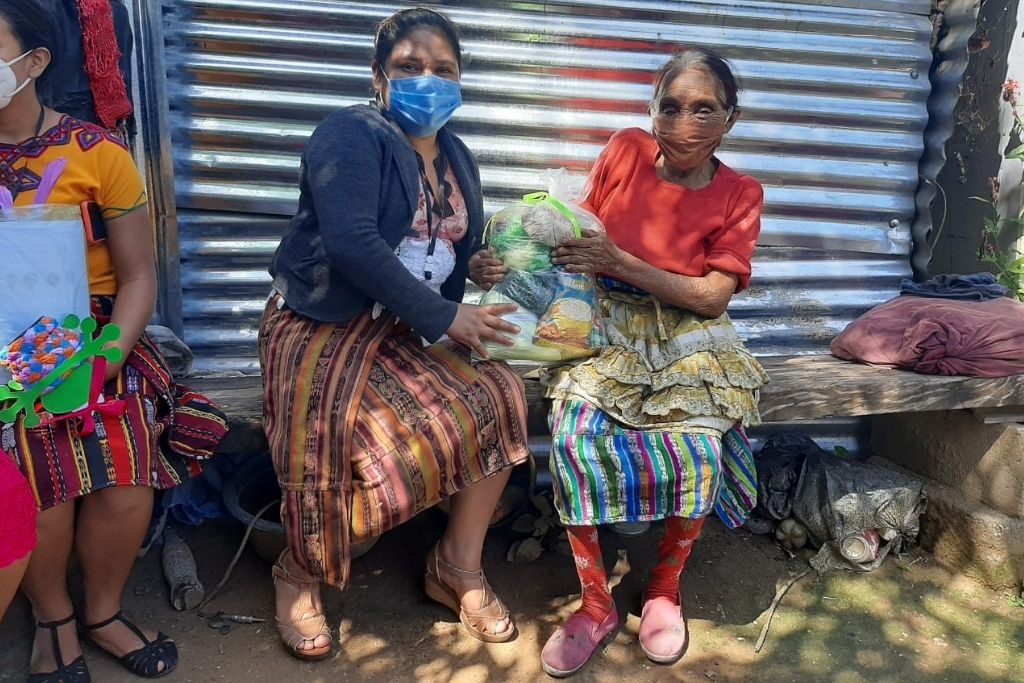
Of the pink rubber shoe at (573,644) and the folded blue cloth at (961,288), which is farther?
the folded blue cloth at (961,288)

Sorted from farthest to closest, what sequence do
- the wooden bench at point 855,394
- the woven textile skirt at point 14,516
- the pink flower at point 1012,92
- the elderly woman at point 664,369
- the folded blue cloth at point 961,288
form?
the pink flower at point 1012,92
the folded blue cloth at point 961,288
the wooden bench at point 855,394
the elderly woman at point 664,369
the woven textile skirt at point 14,516

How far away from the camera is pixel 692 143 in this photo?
2.65 meters

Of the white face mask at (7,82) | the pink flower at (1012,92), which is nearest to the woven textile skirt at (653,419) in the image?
the white face mask at (7,82)

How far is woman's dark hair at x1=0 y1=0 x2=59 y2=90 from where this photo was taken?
2.23 m

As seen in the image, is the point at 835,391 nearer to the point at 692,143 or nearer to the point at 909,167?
the point at 692,143

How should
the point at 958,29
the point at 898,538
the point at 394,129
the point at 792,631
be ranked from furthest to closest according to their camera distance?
the point at 958,29 → the point at 898,538 → the point at 792,631 → the point at 394,129

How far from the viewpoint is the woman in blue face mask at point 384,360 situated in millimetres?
2367

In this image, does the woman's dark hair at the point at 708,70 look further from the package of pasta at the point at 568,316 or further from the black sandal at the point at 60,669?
the black sandal at the point at 60,669

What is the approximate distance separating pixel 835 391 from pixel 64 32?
9.77 feet

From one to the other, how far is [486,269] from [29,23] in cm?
143

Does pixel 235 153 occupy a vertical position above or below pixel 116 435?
above

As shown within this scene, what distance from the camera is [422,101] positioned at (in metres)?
2.48

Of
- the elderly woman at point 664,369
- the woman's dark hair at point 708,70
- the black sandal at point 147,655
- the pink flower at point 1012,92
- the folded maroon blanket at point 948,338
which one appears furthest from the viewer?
the pink flower at point 1012,92

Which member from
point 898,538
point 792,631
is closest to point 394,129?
point 792,631
